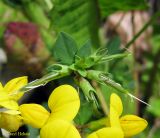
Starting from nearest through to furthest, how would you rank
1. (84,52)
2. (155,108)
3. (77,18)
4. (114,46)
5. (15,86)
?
(15,86)
(84,52)
(114,46)
(77,18)
(155,108)

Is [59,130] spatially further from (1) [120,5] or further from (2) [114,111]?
(1) [120,5]

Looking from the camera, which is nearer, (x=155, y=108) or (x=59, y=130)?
(x=59, y=130)

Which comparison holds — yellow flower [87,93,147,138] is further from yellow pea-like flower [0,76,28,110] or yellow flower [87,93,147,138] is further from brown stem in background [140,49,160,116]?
brown stem in background [140,49,160,116]

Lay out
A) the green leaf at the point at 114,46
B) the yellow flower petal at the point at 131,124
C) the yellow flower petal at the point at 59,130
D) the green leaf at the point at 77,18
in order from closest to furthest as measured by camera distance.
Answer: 1. the yellow flower petal at the point at 59,130
2. the yellow flower petal at the point at 131,124
3. the green leaf at the point at 114,46
4. the green leaf at the point at 77,18

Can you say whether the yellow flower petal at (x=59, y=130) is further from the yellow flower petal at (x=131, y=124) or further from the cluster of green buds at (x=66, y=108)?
the yellow flower petal at (x=131, y=124)

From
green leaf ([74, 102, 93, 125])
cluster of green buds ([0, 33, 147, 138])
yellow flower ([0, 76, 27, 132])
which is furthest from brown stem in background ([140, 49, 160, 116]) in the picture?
yellow flower ([0, 76, 27, 132])

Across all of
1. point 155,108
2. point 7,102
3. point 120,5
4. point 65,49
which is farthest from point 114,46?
point 155,108

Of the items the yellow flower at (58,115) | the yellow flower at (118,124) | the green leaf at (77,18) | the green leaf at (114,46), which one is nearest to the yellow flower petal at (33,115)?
the yellow flower at (58,115)
